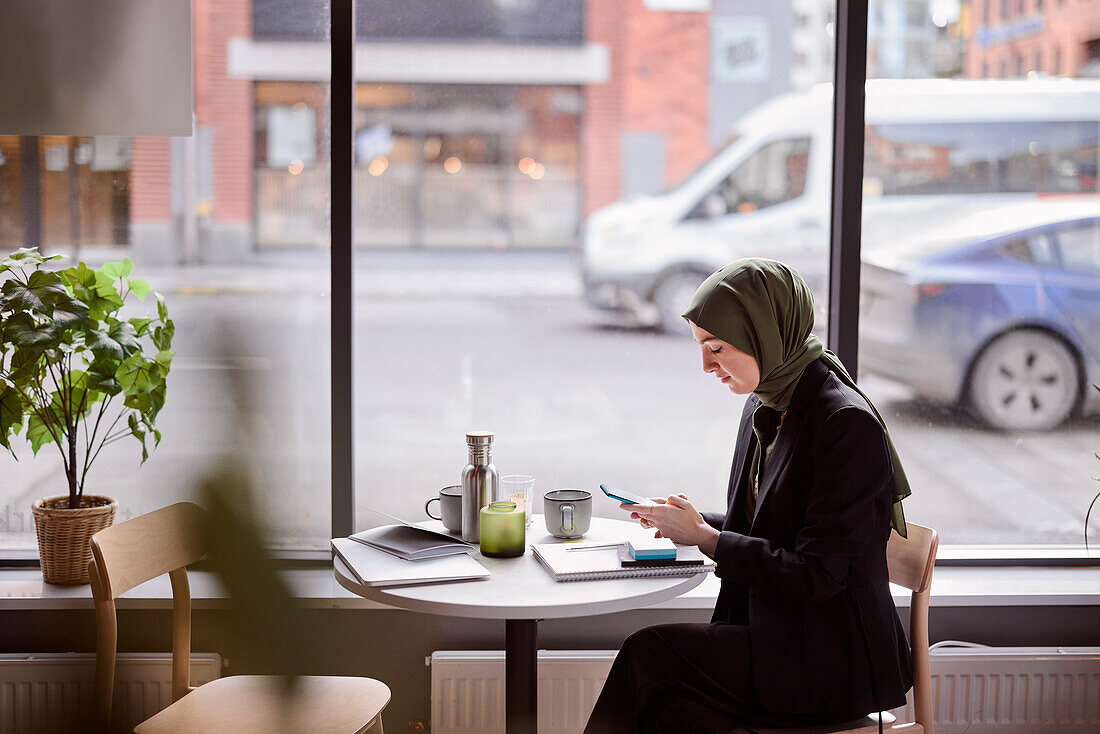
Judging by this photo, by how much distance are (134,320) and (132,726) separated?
8.03ft

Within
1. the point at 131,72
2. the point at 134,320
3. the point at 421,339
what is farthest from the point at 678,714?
the point at 131,72

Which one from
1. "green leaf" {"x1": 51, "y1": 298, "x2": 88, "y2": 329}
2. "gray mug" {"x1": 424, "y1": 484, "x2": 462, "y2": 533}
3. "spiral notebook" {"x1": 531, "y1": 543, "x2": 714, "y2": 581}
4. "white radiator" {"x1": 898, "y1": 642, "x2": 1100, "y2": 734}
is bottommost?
"white radiator" {"x1": 898, "y1": 642, "x2": 1100, "y2": 734}

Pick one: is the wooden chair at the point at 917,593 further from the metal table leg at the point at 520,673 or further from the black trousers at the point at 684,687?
the metal table leg at the point at 520,673

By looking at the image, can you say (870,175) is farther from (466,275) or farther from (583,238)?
(466,275)

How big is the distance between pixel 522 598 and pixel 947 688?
145cm

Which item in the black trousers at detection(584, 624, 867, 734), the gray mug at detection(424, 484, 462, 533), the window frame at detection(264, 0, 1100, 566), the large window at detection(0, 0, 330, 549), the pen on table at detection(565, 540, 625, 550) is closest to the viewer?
the large window at detection(0, 0, 330, 549)

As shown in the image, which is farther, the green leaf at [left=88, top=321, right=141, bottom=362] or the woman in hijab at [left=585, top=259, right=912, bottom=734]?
the green leaf at [left=88, top=321, right=141, bottom=362]

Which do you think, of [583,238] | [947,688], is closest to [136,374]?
[583,238]

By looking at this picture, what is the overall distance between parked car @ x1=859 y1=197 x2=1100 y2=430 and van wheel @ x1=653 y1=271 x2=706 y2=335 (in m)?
0.51

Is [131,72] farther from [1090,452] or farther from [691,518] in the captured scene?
[1090,452]

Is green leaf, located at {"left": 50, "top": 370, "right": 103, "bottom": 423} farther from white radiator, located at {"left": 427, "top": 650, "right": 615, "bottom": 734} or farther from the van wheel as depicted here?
the van wheel

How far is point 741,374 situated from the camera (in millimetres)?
2234

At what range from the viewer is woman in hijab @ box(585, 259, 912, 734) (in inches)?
80.1

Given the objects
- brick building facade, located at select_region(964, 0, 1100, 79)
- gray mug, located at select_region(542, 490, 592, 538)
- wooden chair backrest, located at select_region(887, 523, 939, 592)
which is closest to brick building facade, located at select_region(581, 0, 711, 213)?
brick building facade, located at select_region(964, 0, 1100, 79)
